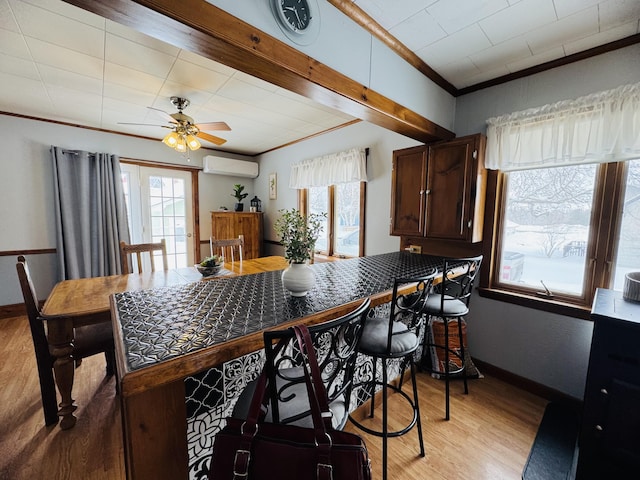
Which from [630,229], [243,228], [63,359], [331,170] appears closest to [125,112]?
[243,228]

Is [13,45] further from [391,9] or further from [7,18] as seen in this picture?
[391,9]

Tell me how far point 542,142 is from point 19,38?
3.60 meters

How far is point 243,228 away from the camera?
449 cm

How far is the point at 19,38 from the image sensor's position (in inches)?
68.1

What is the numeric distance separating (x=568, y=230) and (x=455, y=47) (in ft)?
4.95

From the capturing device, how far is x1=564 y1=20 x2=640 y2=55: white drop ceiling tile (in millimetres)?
1536

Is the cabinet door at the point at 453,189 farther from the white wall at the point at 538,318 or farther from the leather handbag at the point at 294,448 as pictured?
the leather handbag at the point at 294,448

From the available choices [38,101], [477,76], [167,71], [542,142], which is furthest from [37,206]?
[542,142]

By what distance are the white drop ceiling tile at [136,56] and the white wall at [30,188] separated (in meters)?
2.22

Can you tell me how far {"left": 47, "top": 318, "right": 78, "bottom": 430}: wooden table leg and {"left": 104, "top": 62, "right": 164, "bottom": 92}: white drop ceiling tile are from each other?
1897mm

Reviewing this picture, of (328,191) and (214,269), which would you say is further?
(328,191)

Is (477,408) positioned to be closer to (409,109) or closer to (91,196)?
(409,109)

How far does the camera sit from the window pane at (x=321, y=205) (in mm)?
3736

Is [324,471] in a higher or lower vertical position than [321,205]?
lower
